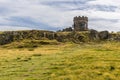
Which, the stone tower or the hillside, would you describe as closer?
the hillside

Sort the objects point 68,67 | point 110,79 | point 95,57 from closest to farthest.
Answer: point 110,79
point 68,67
point 95,57

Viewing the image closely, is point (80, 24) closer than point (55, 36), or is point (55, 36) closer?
point (55, 36)

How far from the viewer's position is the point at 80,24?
4493 inches

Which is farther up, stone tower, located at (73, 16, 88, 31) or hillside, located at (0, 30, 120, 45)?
stone tower, located at (73, 16, 88, 31)

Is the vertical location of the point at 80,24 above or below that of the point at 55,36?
above

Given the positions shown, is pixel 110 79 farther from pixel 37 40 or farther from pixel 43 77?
pixel 37 40

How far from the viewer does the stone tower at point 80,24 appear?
373 feet

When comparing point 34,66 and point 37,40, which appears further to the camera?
point 37,40

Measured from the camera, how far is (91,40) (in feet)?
322

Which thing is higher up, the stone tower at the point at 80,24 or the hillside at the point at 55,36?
the stone tower at the point at 80,24

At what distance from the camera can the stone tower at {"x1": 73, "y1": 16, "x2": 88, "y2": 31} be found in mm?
113625

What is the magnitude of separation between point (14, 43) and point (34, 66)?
55.7m

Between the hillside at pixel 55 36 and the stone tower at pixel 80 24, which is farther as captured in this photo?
the stone tower at pixel 80 24

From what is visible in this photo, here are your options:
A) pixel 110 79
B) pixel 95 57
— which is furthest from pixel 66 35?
pixel 110 79
